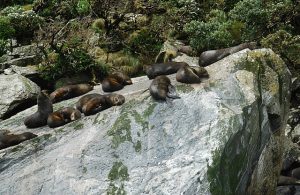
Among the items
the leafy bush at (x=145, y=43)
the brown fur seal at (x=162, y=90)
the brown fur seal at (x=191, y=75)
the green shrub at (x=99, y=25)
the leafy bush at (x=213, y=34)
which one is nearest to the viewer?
the brown fur seal at (x=162, y=90)

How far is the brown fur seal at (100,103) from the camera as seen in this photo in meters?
10.6

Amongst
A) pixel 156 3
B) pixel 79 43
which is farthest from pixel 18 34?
pixel 156 3

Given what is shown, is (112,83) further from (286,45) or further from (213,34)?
(286,45)

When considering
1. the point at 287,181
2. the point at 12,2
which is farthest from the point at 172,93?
the point at 12,2

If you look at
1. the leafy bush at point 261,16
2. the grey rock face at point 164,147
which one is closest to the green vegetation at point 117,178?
the grey rock face at point 164,147

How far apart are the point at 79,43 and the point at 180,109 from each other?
27.9 ft

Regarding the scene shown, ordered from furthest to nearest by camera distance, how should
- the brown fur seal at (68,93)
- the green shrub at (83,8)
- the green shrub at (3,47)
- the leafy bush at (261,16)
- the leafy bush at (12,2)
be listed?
the leafy bush at (12,2), the green shrub at (83,8), the green shrub at (3,47), the leafy bush at (261,16), the brown fur seal at (68,93)

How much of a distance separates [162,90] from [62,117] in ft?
7.99

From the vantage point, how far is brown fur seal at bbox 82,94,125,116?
10.6 metres

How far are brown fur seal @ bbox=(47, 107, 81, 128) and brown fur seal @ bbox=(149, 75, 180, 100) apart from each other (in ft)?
6.07

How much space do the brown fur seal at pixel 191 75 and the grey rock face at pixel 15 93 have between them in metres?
6.05

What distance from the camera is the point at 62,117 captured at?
1088cm

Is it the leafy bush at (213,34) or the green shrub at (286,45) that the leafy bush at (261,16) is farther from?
the green shrub at (286,45)

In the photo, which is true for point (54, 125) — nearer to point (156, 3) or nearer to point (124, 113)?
point (124, 113)
